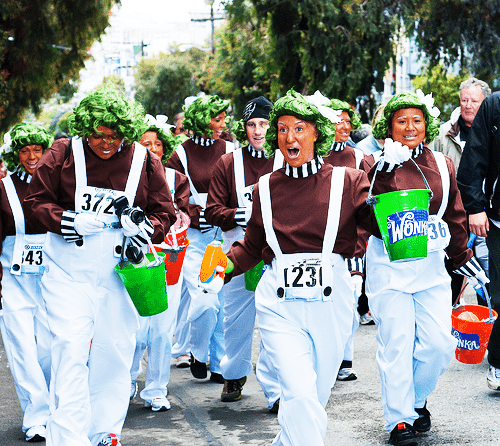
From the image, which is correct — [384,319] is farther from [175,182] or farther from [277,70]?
[277,70]

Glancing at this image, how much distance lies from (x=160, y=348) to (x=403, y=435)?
6.50 ft

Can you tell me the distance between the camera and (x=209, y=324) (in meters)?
7.13

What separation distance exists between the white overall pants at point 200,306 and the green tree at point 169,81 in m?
48.3

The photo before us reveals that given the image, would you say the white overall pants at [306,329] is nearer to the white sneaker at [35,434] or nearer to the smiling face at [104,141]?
the smiling face at [104,141]

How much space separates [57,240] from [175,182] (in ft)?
7.09

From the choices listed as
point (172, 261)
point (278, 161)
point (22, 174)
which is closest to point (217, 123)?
point (278, 161)

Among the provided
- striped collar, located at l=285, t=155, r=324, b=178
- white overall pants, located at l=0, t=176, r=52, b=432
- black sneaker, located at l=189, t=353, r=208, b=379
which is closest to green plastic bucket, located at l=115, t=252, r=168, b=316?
striped collar, located at l=285, t=155, r=324, b=178

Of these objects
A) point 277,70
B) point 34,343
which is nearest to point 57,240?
point 34,343

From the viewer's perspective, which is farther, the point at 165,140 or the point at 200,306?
the point at 165,140

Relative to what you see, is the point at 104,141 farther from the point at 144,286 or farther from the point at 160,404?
the point at 160,404

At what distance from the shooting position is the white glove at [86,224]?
15.4 feet

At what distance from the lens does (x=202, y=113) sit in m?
7.42

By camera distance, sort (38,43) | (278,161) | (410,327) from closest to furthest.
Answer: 1. (410,327)
2. (278,161)
3. (38,43)

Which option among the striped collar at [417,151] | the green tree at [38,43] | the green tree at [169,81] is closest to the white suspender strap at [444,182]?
the striped collar at [417,151]
